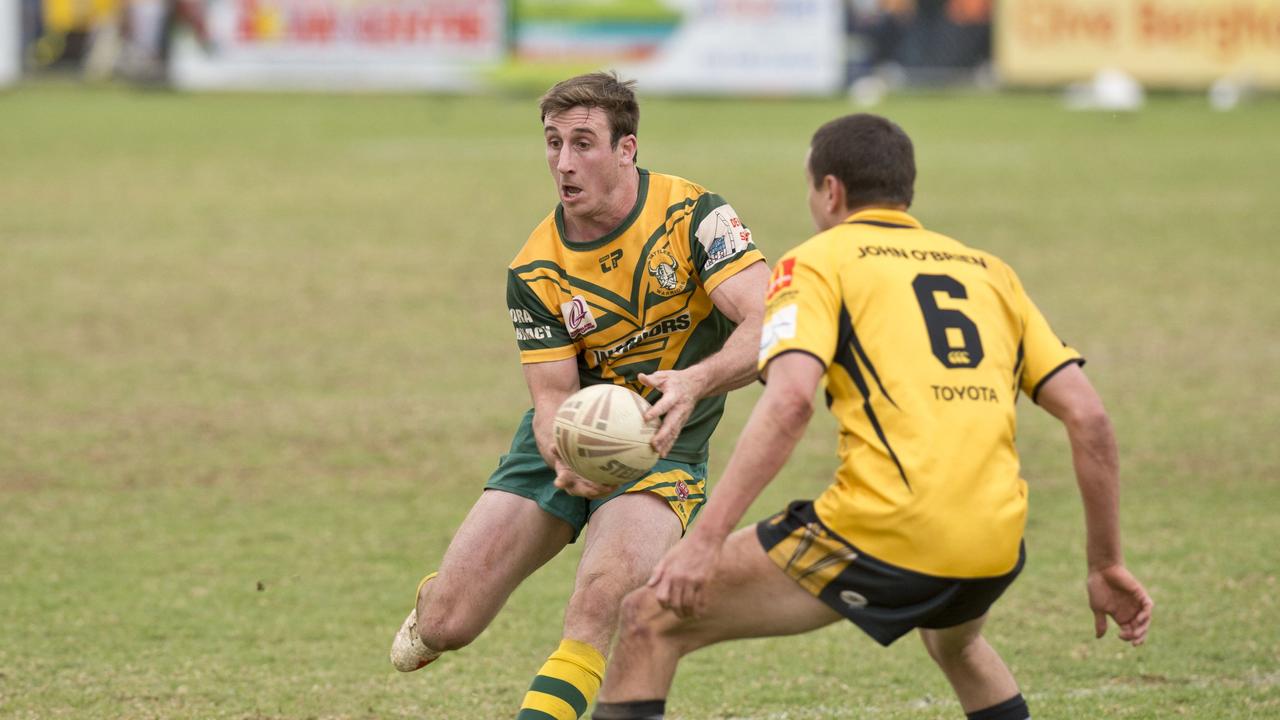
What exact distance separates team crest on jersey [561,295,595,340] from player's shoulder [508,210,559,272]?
0.63 ft

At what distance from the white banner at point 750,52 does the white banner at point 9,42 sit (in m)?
13.6

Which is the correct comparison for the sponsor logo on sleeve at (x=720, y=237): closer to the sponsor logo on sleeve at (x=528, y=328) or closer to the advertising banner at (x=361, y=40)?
the sponsor logo on sleeve at (x=528, y=328)

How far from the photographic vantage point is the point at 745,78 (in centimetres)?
3344

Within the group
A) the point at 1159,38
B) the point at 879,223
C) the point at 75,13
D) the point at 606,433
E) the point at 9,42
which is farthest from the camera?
the point at 75,13

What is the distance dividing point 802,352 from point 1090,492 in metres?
0.89

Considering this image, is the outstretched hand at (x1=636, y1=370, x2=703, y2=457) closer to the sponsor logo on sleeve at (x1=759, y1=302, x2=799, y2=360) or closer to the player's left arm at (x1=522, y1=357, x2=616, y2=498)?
the player's left arm at (x1=522, y1=357, x2=616, y2=498)

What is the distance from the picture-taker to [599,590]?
5.56 m

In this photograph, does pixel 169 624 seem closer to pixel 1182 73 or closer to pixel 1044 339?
pixel 1044 339

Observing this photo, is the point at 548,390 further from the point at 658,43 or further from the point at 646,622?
the point at 658,43

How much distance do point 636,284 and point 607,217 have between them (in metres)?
0.25

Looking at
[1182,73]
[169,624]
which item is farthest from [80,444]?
[1182,73]

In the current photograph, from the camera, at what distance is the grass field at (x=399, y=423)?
6.46 meters

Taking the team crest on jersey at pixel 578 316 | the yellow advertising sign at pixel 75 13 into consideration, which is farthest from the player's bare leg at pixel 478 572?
the yellow advertising sign at pixel 75 13

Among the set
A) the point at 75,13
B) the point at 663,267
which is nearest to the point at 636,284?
the point at 663,267
